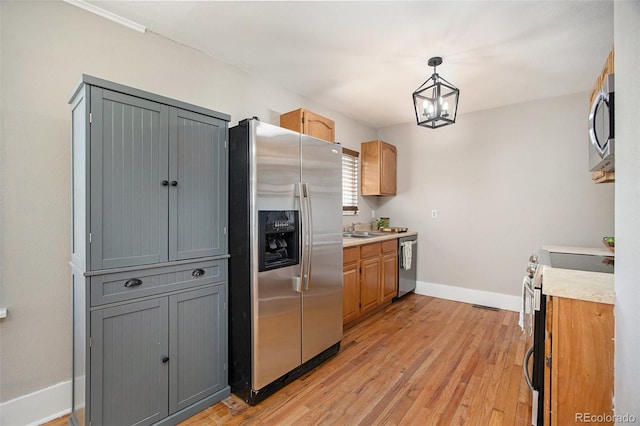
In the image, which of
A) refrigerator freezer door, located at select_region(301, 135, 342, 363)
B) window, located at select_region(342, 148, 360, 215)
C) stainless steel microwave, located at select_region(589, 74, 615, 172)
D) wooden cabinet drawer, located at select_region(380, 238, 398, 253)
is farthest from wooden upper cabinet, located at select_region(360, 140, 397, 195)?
stainless steel microwave, located at select_region(589, 74, 615, 172)

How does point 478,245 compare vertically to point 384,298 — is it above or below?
above

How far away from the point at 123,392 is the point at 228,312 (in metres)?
0.72

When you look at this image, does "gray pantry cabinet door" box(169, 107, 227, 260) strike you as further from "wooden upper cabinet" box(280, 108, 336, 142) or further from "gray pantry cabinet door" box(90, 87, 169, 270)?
"wooden upper cabinet" box(280, 108, 336, 142)

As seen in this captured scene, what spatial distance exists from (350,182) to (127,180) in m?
3.22

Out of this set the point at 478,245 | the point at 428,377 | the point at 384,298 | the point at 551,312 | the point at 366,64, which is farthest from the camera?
the point at 478,245

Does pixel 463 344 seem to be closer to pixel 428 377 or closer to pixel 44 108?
pixel 428 377

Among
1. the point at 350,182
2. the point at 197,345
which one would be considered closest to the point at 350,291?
the point at 197,345

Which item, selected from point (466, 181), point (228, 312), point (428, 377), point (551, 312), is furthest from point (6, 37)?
point (466, 181)

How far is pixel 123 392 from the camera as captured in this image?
164 cm

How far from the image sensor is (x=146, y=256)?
172cm

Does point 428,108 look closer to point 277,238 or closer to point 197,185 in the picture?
point 277,238

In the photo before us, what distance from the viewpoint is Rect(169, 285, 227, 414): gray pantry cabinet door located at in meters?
1.85

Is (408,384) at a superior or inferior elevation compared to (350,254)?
inferior

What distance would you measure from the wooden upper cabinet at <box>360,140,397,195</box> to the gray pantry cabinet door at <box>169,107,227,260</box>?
2.78 m
